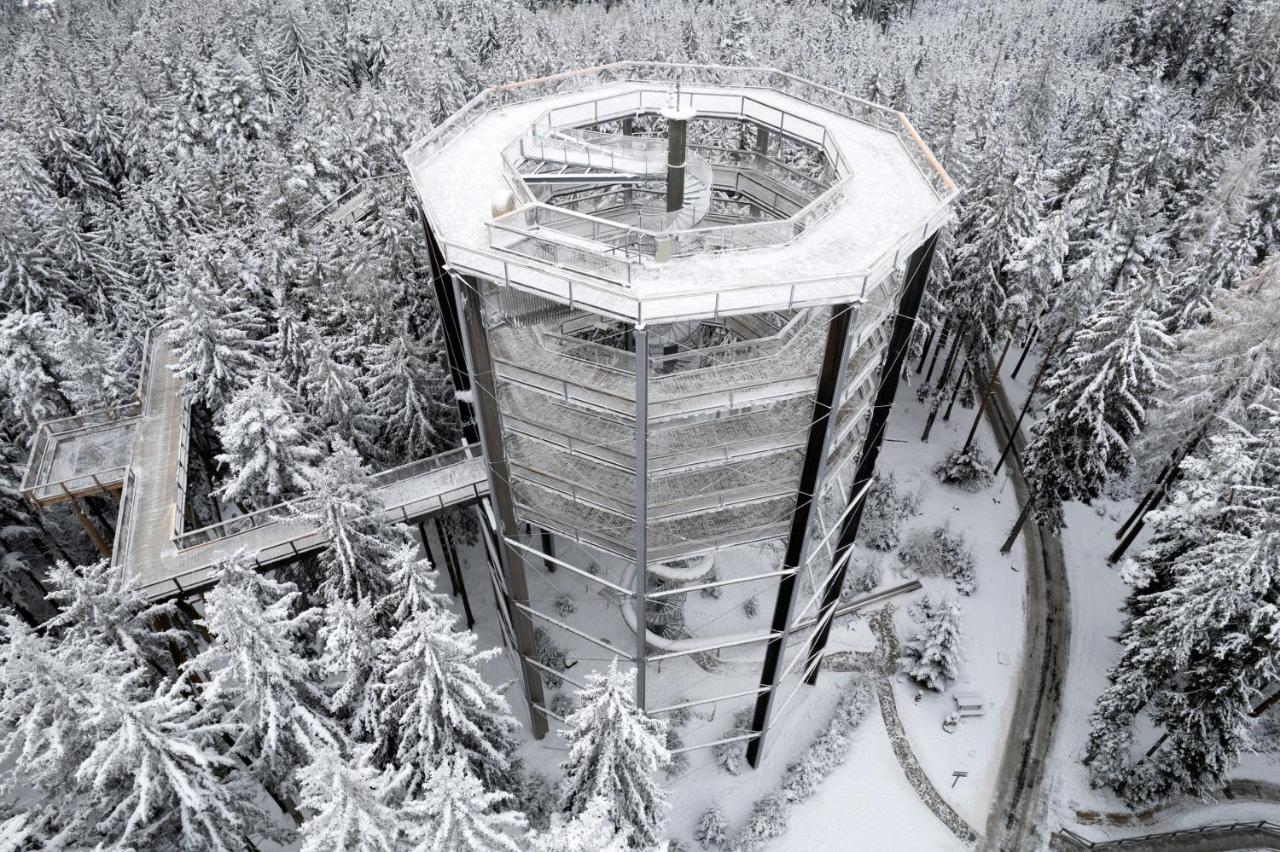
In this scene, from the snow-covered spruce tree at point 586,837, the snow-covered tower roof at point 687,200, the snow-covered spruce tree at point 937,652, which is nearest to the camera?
the snow-covered spruce tree at point 586,837

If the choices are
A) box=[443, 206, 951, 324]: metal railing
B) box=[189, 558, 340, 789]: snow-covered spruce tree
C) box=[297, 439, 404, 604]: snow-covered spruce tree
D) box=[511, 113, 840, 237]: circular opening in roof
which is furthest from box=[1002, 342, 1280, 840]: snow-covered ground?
box=[189, 558, 340, 789]: snow-covered spruce tree

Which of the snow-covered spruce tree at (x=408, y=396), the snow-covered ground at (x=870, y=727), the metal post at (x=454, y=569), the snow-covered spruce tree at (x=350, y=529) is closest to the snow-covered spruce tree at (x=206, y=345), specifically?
the snow-covered spruce tree at (x=408, y=396)

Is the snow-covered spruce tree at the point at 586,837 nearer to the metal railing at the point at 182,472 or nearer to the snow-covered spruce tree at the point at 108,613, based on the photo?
the snow-covered spruce tree at the point at 108,613

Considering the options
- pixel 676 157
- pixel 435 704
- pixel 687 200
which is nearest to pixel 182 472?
pixel 435 704

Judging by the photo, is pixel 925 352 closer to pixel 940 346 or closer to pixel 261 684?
pixel 940 346

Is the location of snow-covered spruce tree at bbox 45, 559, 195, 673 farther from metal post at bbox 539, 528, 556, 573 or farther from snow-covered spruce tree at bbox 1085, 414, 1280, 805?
snow-covered spruce tree at bbox 1085, 414, 1280, 805

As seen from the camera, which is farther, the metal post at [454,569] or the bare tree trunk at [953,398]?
the bare tree trunk at [953,398]
